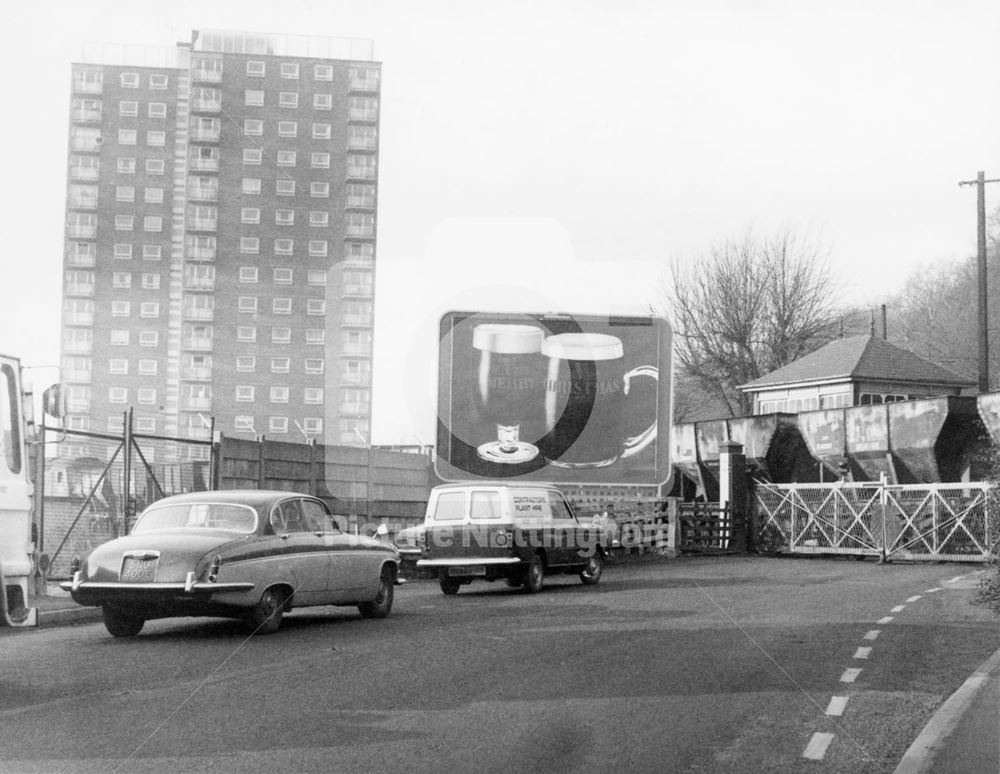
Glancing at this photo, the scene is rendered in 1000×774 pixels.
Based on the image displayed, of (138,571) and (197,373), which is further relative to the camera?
(197,373)

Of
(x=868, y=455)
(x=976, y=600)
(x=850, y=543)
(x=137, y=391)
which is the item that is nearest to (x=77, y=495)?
(x=976, y=600)

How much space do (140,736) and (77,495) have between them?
1114 centimetres

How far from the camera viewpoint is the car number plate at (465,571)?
18.6 metres

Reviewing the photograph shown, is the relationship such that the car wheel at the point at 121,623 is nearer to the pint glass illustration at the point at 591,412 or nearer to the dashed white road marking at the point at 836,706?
the dashed white road marking at the point at 836,706

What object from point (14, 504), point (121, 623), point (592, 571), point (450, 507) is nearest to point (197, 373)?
point (592, 571)

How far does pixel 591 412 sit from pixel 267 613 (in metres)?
15.6

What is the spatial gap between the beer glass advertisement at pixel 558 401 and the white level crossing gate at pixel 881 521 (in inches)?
254

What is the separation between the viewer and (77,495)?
57.2 ft

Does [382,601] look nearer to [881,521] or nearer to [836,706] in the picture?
[836,706]

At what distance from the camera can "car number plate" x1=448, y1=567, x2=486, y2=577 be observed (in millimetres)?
18594

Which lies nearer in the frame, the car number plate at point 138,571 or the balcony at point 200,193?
the car number plate at point 138,571

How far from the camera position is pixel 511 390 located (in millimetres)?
27484

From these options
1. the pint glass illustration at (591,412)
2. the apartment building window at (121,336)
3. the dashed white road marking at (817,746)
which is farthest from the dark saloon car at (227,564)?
the apartment building window at (121,336)

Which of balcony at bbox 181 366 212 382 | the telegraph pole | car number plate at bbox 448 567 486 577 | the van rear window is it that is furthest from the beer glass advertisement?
the telegraph pole
